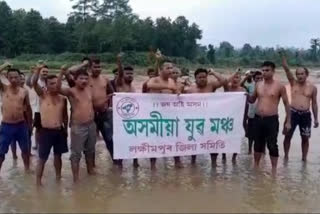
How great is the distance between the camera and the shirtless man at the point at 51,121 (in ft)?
25.2

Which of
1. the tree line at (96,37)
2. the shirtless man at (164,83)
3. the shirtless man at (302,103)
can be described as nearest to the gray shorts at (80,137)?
the shirtless man at (164,83)

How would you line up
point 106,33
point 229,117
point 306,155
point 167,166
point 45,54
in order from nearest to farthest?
point 229,117 < point 167,166 < point 306,155 < point 45,54 < point 106,33

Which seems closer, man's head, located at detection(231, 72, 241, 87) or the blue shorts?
the blue shorts

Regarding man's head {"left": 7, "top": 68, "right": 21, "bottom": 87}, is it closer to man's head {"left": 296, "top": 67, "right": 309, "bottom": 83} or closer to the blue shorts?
the blue shorts

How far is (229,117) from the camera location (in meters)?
8.86

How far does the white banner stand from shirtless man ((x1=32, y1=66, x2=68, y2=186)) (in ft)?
2.74

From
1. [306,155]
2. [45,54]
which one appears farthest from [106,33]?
[306,155]

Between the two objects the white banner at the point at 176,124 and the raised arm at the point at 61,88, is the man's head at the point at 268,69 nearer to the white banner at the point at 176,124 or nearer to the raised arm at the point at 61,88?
the white banner at the point at 176,124

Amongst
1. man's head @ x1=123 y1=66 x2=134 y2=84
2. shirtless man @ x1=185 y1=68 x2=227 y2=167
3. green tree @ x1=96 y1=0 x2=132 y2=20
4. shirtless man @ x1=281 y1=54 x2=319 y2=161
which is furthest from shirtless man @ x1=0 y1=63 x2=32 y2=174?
green tree @ x1=96 y1=0 x2=132 y2=20

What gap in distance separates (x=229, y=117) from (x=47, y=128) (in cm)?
294

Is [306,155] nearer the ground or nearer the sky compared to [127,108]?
nearer the ground

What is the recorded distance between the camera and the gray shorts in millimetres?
7789

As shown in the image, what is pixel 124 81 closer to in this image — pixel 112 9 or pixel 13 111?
pixel 13 111

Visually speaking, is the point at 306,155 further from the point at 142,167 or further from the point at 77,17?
the point at 77,17
